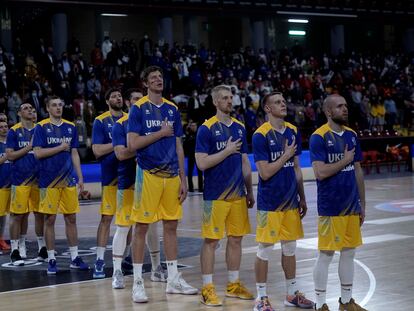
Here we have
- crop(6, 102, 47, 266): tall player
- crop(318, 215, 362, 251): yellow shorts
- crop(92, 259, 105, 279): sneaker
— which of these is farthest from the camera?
crop(6, 102, 47, 266): tall player

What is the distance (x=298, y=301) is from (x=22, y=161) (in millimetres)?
5493

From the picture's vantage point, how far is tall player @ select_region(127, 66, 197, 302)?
8.50 meters

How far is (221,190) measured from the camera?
8.39 meters

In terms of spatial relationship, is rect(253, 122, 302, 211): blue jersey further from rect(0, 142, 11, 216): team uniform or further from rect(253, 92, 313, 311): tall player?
rect(0, 142, 11, 216): team uniform

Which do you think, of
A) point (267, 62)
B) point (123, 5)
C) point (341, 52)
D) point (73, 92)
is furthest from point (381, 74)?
point (73, 92)

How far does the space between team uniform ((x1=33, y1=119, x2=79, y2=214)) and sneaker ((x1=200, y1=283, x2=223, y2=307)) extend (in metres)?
3.04

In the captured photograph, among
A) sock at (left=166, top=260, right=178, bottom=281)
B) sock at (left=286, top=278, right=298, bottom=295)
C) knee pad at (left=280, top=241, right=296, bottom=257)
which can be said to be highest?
knee pad at (left=280, top=241, right=296, bottom=257)

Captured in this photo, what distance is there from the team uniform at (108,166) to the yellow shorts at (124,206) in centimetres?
48

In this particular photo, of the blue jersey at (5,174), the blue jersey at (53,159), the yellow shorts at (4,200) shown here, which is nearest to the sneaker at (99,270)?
the blue jersey at (53,159)

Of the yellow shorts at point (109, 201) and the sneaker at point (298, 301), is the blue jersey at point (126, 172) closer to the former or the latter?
the yellow shorts at point (109, 201)

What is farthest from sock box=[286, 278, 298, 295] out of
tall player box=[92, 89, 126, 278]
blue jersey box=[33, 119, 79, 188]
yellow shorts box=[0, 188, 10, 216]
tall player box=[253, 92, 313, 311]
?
yellow shorts box=[0, 188, 10, 216]

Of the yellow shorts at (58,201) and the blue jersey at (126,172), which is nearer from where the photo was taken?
the blue jersey at (126,172)

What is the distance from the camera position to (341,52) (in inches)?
1507

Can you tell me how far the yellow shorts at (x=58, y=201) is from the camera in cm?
1058
